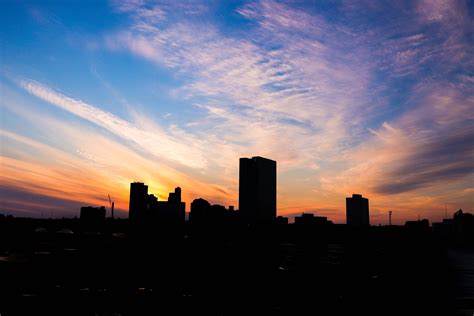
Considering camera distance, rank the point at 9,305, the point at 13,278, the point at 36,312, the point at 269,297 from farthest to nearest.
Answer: the point at 13,278 < the point at 269,297 < the point at 9,305 < the point at 36,312

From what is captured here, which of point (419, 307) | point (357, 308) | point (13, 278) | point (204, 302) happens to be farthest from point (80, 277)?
point (419, 307)

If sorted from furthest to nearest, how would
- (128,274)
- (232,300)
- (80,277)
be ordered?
(128,274) < (80,277) < (232,300)

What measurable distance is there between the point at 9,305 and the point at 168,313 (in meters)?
24.2

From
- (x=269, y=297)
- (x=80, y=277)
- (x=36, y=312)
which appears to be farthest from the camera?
(x=80, y=277)

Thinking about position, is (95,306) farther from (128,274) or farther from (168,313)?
(128,274)

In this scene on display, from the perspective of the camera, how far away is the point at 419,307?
86.4 m

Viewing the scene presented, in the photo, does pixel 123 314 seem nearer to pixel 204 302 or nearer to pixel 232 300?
pixel 204 302

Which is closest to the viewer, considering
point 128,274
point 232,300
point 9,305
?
point 9,305

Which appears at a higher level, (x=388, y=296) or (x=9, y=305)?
(x=9, y=305)

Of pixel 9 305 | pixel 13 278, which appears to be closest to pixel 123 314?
pixel 9 305

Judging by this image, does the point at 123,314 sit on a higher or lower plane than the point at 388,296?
higher

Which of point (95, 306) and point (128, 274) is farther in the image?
point (128, 274)

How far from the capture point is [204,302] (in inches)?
3004

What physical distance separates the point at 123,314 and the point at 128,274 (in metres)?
81.5
